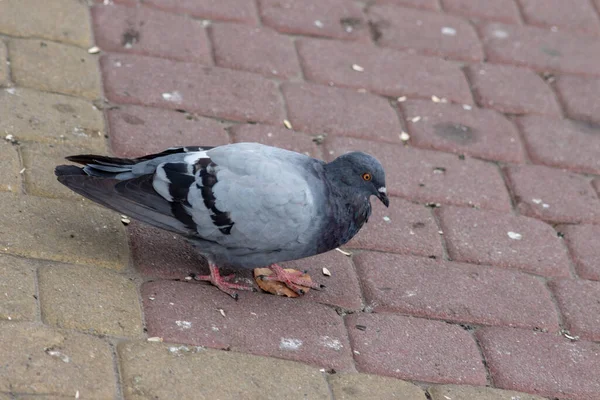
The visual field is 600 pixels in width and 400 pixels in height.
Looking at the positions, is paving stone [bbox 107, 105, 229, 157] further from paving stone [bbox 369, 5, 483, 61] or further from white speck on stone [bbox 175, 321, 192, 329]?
paving stone [bbox 369, 5, 483, 61]

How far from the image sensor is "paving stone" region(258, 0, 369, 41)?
554cm

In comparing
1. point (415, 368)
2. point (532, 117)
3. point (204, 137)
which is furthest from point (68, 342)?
point (532, 117)

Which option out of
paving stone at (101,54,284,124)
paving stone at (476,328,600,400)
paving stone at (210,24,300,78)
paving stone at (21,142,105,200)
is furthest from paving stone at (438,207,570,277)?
paving stone at (21,142,105,200)

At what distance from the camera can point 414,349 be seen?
3613 millimetres

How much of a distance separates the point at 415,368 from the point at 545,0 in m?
3.75

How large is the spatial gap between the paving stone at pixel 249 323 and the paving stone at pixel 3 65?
1.52 m

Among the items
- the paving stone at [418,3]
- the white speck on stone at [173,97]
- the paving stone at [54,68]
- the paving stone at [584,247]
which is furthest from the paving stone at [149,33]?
the paving stone at [584,247]

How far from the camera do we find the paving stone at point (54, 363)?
9.71 feet

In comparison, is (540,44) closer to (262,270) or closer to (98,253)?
(262,270)

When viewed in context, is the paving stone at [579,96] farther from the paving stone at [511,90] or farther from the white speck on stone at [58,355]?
the white speck on stone at [58,355]

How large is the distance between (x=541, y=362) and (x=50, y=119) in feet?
8.20

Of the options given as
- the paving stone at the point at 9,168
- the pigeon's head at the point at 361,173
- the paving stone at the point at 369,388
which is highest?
the pigeon's head at the point at 361,173

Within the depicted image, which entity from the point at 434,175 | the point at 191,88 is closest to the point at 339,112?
the point at 434,175

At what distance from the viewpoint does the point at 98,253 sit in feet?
12.1
